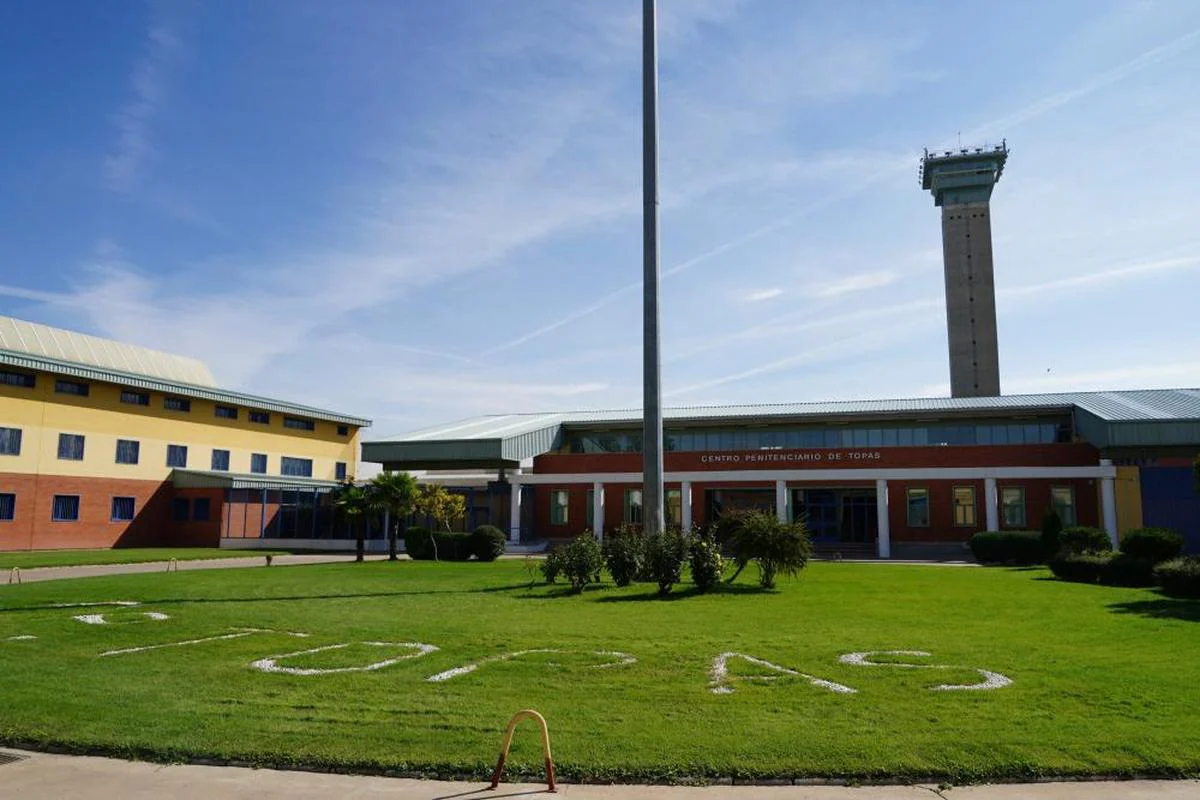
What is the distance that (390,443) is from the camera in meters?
50.3

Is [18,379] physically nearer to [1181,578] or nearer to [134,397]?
[134,397]

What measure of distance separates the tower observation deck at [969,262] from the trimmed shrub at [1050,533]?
4745cm

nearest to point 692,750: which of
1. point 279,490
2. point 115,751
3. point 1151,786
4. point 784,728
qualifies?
point 784,728

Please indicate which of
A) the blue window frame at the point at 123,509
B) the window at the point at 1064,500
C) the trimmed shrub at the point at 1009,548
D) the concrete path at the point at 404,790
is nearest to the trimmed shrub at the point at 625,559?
the concrete path at the point at 404,790

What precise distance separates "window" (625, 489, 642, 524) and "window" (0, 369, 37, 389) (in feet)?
98.5

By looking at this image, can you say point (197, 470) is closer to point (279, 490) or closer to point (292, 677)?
point (279, 490)

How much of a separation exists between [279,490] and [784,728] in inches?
1886

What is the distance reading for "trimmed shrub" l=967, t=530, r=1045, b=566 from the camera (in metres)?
34.7

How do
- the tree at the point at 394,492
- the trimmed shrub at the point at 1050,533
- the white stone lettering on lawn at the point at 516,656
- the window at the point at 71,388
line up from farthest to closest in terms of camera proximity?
1. the window at the point at 71,388
2. the tree at the point at 394,492
3. the trimmed shrub at the point at 1050,533
4. the white stone lettering on lawn at the point at 516,656

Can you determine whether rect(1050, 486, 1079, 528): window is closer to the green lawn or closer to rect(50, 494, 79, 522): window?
the green lawn

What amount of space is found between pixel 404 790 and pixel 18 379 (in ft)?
143

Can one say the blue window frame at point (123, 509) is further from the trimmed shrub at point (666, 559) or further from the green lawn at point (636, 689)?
the trimmed shrub at point (666, 559)

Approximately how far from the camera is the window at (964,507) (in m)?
44.0

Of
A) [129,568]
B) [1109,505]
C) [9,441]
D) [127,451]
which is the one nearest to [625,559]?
[129,568]
